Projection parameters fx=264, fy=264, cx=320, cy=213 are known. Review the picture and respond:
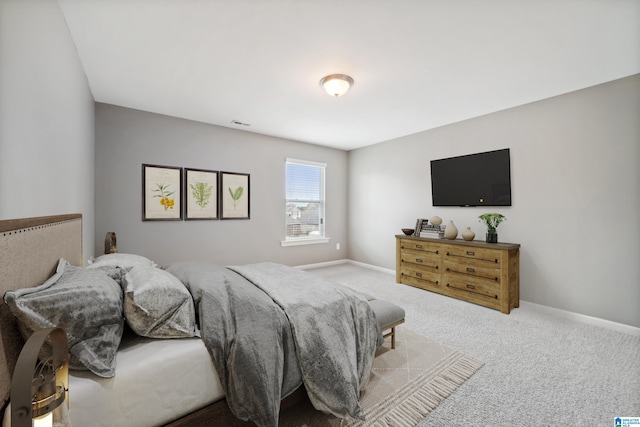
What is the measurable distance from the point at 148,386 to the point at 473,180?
418cm

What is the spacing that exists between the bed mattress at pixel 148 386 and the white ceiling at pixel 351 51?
207 cm

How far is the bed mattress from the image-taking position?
1000mm

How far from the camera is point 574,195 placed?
2.97 m

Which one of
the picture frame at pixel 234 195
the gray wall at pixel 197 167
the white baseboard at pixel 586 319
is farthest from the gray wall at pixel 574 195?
the picture frame at pixel 234 195

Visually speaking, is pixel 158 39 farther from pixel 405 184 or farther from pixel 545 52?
pixel 405 184

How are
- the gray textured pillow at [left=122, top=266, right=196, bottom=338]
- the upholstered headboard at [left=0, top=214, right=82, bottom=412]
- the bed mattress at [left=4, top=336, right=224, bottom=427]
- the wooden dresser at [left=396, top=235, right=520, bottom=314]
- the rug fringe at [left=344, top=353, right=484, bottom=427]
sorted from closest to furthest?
the upholstered headboard at [left=0, top=214, right=82, bottom=412] → the bed mattress at [left=4, top=336, right=224, bottom=427] → the gray textured pillow at [left=122, top=266, right=196, bottom=338] → the rug fringe at [left=344, top=353, right=484, bottom=427] → the wooden dresser at [left=396, top=235, right=520, bottom=314]

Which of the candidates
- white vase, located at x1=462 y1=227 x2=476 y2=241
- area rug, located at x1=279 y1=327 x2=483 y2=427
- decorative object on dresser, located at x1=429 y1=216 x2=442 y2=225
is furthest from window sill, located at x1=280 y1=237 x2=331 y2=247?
area rug, located at x1=279 y1=327 x2=483 y2=427

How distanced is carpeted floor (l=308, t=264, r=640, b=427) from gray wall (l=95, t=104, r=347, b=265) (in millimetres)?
2667

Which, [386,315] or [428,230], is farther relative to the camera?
[428,230]

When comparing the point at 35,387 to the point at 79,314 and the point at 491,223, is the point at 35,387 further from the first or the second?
the point at 491,223

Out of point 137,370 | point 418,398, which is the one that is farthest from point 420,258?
point 137,370

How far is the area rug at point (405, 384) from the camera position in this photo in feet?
5.18

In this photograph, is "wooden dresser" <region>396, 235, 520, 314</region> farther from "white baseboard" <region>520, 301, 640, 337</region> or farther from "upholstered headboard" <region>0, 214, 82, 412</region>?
"upholstered headboard" <region>0, 214, 82, 412</region>

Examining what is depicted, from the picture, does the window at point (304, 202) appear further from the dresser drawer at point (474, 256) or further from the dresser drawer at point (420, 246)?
the dresser drawer at point (474, 256)
